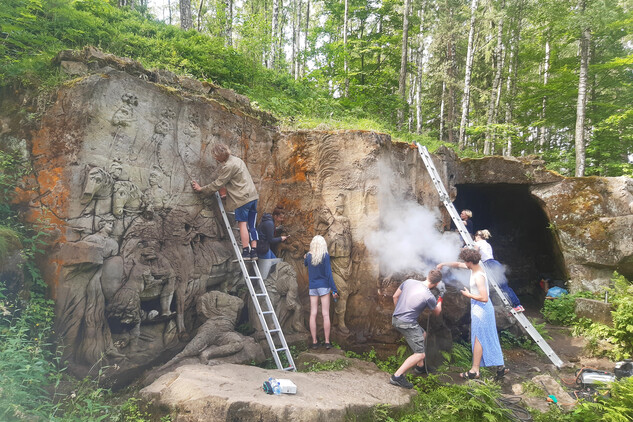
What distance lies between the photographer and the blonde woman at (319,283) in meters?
6.45

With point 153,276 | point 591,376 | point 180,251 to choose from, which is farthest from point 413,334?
point 153,276

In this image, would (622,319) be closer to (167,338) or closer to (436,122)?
(167,338)

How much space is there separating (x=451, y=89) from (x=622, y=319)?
13.0 m

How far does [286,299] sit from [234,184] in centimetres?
238

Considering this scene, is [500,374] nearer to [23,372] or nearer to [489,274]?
[489,274]

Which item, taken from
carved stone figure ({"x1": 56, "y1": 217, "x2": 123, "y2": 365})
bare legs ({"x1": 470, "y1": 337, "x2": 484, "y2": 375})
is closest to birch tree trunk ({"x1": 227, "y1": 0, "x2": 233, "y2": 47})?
carved stone figure ({"x1": 56, "y1": 217, "x2": 123, "y2": 365})

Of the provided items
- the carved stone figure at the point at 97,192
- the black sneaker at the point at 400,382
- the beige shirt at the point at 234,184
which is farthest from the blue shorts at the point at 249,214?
the black sneaker at the point at 400,382

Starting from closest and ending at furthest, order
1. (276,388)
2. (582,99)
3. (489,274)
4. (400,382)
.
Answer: (276,388), (400,382), (489,274), (582,99)

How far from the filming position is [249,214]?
255 inches

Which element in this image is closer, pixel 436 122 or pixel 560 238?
pixel 560 238

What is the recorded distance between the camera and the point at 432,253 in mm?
7594

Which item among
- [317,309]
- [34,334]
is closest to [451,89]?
[317,309]

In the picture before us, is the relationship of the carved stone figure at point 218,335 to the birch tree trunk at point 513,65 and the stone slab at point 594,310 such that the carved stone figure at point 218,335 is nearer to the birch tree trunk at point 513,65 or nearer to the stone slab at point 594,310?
the stone slab at point 594,310

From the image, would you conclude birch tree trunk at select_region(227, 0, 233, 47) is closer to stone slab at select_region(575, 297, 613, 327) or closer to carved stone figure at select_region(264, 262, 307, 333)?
carved stone figure at select_region(264, 262, 307, 333)
